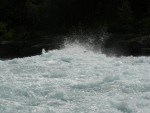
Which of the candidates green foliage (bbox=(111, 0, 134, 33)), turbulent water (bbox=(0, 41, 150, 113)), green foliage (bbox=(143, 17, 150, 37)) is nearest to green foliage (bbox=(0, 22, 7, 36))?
green foliage (bbox=(111, 0, 134, 33))

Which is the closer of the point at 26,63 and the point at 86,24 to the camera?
the point at 26,63

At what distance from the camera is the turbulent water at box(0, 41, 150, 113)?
11.3 metres

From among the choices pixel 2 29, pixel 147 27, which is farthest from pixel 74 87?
pixel 2 29

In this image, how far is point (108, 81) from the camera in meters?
13.8

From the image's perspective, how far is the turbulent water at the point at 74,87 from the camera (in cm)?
1130

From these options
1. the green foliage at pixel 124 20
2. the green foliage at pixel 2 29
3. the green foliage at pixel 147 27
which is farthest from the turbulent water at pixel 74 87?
the green foliage at pixel 2 29

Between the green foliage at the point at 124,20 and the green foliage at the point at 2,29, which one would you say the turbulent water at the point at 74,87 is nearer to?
the green foliage at the point at 124,20

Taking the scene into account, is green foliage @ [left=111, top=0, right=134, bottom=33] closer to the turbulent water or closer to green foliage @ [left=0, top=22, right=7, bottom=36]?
green foliage @ [left=0, top=22, right=7, bottom=36]

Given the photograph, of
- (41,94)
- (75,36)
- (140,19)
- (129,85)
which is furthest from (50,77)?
(140,19)

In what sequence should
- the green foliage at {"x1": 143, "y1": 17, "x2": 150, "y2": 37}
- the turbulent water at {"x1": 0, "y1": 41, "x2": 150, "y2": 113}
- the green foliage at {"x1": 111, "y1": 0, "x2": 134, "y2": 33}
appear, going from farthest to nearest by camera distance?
the green foliage at {"x1": 111, "y1": 0, "x2": 134, "y2": 33}
the green foliage at {"x1": 143, "y1": 17, "x2": 150, "y2": 37}
the turbulent water at {"x1": 0, "y1": 41, "x2": 150, "y2": 113}

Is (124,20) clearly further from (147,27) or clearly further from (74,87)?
(74,87)

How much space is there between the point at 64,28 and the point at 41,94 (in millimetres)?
A: 26951

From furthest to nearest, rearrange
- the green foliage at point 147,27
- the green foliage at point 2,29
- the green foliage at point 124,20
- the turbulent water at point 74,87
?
the green foliage at point 2,29
the green foliage at point 124,20
the green foliage at point 147,27
the turbulent water at point 74,87

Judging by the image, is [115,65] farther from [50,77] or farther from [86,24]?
[86,24]
